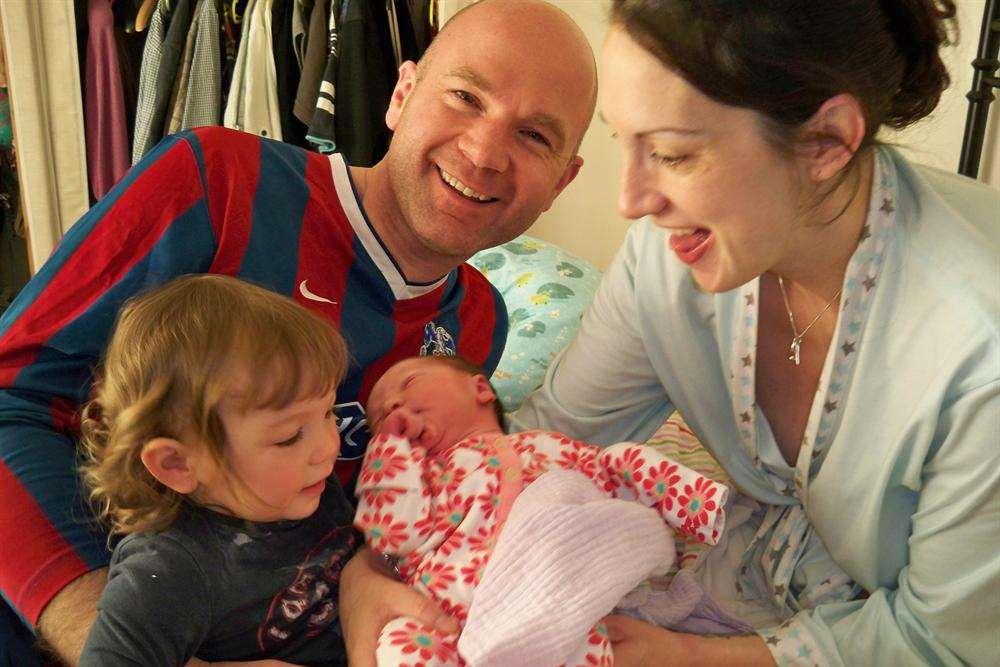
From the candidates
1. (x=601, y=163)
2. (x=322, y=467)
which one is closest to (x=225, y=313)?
(x=322, y=467)

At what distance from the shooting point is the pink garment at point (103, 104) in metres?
2.74

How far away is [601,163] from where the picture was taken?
3.26 m

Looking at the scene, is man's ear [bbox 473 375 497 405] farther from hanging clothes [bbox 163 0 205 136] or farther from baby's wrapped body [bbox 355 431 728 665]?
hanging clothes [bbox 163 0 205 136]

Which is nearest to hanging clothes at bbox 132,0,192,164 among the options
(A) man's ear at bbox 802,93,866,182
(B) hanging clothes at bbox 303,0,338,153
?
(B) hanging clothes at bbox 303,0,338,153

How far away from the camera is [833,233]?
130 centimetres

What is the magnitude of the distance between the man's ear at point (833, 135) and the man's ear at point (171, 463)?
87 cm

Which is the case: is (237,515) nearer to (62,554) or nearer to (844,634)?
(62,554)

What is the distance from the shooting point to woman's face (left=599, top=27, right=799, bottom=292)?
111 centimetres

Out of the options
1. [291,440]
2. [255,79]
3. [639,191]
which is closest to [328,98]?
[255,79]

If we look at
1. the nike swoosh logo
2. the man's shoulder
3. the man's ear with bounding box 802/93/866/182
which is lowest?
the nike swoosh logo

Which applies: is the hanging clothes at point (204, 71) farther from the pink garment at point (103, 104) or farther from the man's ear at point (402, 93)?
the man's ear at point (402, 93)

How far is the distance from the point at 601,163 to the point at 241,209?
2.13 metres

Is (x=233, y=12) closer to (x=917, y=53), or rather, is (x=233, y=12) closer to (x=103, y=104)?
(x=103, y=104)

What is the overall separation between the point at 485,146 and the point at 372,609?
0.77 metres
